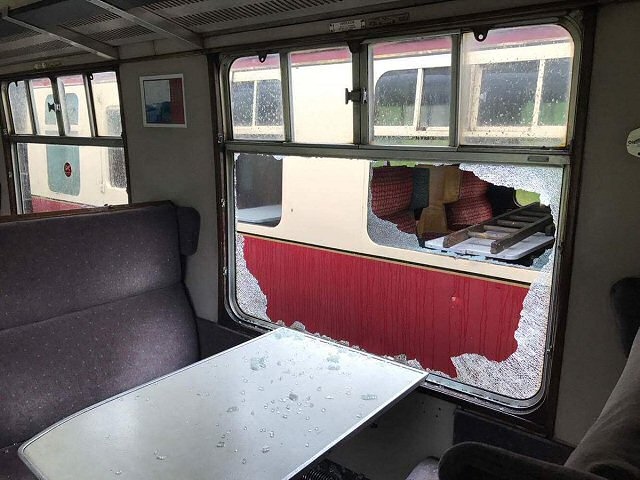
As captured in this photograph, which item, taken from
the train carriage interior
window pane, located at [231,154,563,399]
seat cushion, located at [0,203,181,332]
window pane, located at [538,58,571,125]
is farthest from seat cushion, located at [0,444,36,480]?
window pane, located at [538,58,571,125]

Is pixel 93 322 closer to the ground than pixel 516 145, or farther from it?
closer to the ground

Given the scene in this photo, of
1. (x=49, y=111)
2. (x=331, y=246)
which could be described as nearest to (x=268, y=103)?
(x=331, y=246)

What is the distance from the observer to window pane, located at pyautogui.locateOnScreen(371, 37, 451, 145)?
84.0 inches

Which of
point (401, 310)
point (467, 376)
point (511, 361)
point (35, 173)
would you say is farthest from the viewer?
point (35, 173)

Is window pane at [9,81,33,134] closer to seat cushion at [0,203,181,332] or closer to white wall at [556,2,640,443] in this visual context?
seat cushion at [0,203,181,332]

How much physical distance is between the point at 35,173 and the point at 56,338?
2.64m

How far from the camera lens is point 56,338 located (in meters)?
2.59

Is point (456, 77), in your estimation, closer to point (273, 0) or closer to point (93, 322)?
point (273, 0)

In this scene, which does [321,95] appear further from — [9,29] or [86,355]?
[9,29]

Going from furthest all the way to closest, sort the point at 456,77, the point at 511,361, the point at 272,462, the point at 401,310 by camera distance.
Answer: the point at 401,310
the point at 511,361
the point at 456,77
the point at 272,462

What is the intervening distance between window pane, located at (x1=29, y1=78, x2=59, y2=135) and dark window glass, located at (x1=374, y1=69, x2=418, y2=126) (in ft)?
9.36

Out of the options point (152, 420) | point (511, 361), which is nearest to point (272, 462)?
point (152, 420)

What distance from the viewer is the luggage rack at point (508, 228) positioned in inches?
99.0

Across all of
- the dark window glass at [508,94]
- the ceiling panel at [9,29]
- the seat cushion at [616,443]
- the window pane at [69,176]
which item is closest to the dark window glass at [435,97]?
the dark window glass at [508,94]
